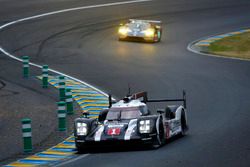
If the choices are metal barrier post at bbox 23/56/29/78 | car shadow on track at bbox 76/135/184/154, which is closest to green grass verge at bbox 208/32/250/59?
metal barrier post at bbox 23/56/29/78

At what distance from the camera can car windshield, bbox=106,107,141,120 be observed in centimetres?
2045

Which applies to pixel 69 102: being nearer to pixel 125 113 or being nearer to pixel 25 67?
pixel 125 113

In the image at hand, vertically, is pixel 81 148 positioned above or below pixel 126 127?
below

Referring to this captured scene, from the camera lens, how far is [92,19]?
49438 mm

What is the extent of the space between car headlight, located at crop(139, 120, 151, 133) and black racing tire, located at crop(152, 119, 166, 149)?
11.7 inches

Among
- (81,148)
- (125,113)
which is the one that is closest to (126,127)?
(125,113)

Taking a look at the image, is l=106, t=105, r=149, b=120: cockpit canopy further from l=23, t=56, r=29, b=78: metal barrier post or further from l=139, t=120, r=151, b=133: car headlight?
l=23, t=56, r=29, b=78: metal barrier post

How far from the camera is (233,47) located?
1606 inches

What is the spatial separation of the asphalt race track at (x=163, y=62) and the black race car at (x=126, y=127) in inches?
14.4

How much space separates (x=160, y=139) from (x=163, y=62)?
1709 cm

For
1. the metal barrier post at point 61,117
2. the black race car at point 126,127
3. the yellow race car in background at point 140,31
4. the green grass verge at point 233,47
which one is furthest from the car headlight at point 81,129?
the yellow race car in background at point 140,31

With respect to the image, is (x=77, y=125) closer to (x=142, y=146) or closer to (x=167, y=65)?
(x=142, y=146)

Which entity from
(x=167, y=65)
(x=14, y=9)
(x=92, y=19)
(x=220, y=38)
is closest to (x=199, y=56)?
(x=167, y=65)

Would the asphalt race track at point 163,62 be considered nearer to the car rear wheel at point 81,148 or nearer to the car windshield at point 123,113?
the car rear wheel at point 81,148
